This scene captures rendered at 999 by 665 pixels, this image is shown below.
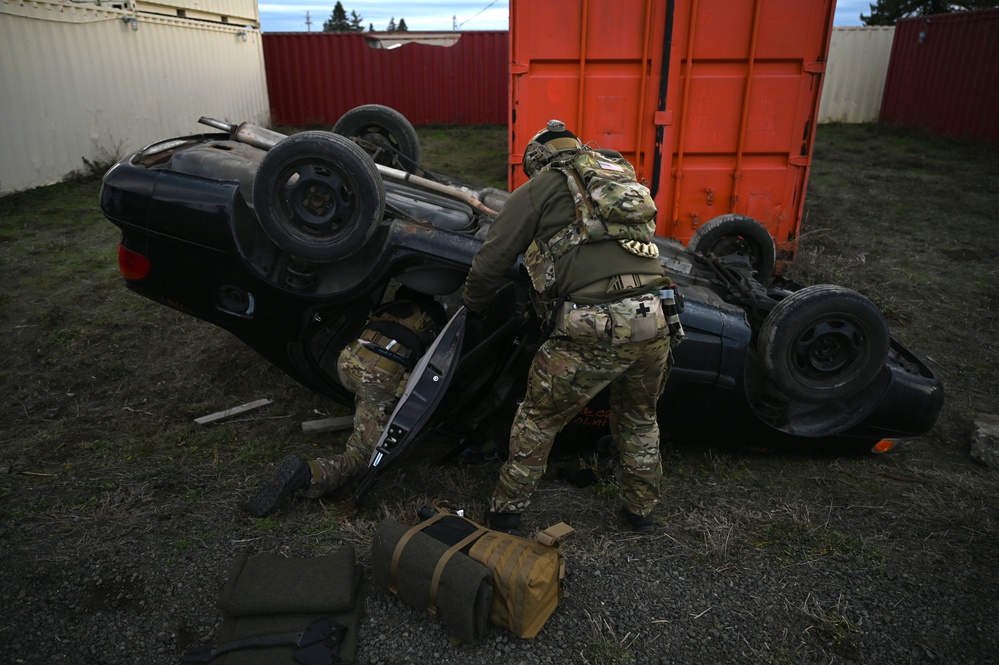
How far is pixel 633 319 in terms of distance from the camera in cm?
272

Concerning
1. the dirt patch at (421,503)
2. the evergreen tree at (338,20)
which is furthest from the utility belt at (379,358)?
the evergreen tree at (338,20)

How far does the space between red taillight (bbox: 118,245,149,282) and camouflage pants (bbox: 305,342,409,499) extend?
1.08 metres

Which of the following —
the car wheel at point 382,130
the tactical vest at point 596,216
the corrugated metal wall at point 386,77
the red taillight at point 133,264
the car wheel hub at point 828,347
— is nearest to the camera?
the tactical vest at point 596,216

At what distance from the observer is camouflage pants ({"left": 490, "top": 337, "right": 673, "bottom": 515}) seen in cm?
278

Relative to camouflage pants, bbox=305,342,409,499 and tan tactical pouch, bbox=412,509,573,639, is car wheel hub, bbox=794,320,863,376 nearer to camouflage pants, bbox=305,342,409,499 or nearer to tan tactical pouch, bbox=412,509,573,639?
tan tactical pouch, bbox=412,509,573,639

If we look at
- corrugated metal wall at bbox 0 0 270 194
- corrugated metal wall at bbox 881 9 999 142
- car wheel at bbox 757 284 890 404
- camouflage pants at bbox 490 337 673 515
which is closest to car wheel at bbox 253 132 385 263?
camouflage pants at bbox 490 337 673 515

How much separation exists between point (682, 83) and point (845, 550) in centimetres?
409

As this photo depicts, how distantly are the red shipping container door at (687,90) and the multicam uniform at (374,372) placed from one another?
9.97 feet

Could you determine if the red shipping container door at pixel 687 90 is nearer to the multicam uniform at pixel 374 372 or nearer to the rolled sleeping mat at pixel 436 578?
the multicam uniform at pixel 374 372

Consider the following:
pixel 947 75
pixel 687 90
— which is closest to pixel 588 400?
pixel 687 90

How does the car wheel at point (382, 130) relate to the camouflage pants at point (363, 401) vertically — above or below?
above

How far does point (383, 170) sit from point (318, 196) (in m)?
0.98

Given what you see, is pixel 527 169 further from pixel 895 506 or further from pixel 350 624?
pixel 895 506

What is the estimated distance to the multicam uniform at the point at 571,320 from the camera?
2725 millimetres
